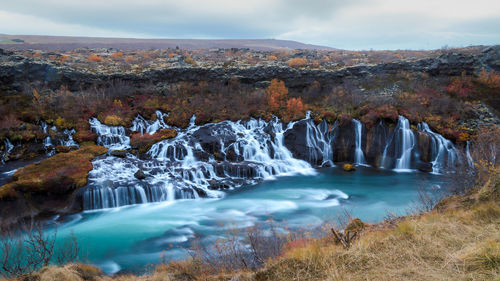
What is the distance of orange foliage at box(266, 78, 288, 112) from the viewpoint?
976 inches

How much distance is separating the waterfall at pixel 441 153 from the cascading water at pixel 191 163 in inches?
339

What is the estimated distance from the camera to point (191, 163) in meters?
17.8

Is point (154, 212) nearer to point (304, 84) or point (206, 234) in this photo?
point (206, 234)

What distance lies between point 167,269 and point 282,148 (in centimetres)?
1526

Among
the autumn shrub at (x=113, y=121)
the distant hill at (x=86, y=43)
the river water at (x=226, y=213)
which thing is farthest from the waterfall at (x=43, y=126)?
the distant hill at (x=86, y=43)

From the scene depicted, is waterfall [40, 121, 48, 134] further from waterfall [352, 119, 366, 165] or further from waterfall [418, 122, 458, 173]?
waterfall [418, 122, 458, 173]

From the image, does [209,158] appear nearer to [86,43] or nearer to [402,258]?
[402,258]

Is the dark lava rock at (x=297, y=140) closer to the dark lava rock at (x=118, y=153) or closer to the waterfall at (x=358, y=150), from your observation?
the waterfall at (x=358, y=150)

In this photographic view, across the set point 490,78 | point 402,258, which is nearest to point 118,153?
point 402,258

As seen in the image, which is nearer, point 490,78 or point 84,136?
point 84,136

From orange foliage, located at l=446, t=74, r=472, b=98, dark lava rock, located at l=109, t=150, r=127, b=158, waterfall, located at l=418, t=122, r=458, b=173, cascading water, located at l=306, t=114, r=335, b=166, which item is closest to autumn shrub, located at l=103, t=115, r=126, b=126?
dark lava rock, located at l=109, t=150, r=127, b=158

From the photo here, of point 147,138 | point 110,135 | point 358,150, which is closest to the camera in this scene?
point 147,138

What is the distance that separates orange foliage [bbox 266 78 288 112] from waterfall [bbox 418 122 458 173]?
12250mm

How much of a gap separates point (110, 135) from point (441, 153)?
946 inches
